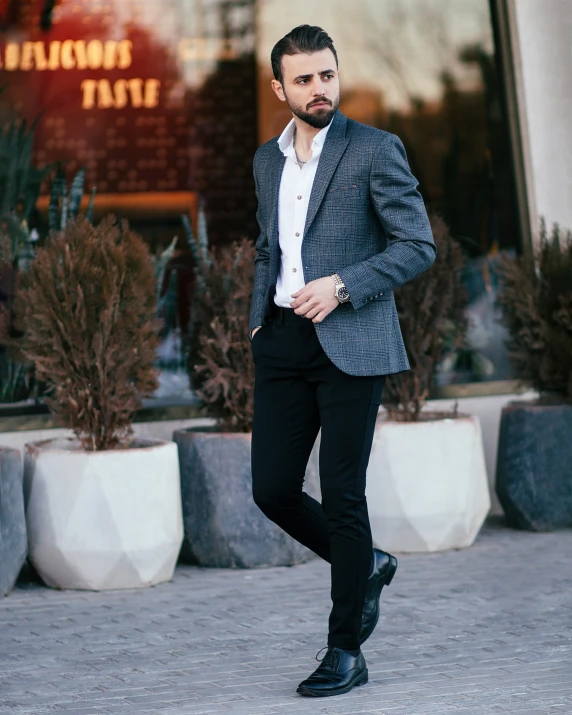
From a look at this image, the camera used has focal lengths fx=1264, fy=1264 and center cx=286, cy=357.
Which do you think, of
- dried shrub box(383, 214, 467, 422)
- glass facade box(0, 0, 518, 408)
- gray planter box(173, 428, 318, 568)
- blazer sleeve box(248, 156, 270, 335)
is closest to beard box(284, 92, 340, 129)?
blazer sleeve box(248, 156, 270, 335)

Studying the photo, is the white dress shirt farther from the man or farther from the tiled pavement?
the tiled pavement

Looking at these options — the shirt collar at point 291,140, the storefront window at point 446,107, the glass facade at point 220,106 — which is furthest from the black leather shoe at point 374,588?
the storefront window at point 446,107

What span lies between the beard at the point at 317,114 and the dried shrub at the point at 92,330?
6.91ft

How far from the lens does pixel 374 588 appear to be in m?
4.46

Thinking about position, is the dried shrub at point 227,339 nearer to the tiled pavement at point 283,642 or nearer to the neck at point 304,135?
the tiled pavement at point 283,642

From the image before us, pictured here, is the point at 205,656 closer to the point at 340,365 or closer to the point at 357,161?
the point at 340,365

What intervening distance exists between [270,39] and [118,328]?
9.08 feet

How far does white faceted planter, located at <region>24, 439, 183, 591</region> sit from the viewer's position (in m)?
5.96

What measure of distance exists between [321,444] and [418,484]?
256cm

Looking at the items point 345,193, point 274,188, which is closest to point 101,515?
point 274,188

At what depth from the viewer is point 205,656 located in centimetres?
477

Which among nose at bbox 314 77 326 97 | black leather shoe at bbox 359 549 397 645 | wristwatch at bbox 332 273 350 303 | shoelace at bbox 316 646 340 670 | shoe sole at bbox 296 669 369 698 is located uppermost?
nose at bbox 314 77 326 97

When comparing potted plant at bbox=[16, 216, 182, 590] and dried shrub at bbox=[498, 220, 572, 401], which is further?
dried shrub at bbox=[498, 220, 572, 401]

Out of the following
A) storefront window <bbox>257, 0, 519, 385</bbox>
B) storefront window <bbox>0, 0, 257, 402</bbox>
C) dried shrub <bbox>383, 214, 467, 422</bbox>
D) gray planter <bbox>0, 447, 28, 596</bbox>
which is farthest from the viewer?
storefront window <bbox>257, 0, 519, 385</bbox>
